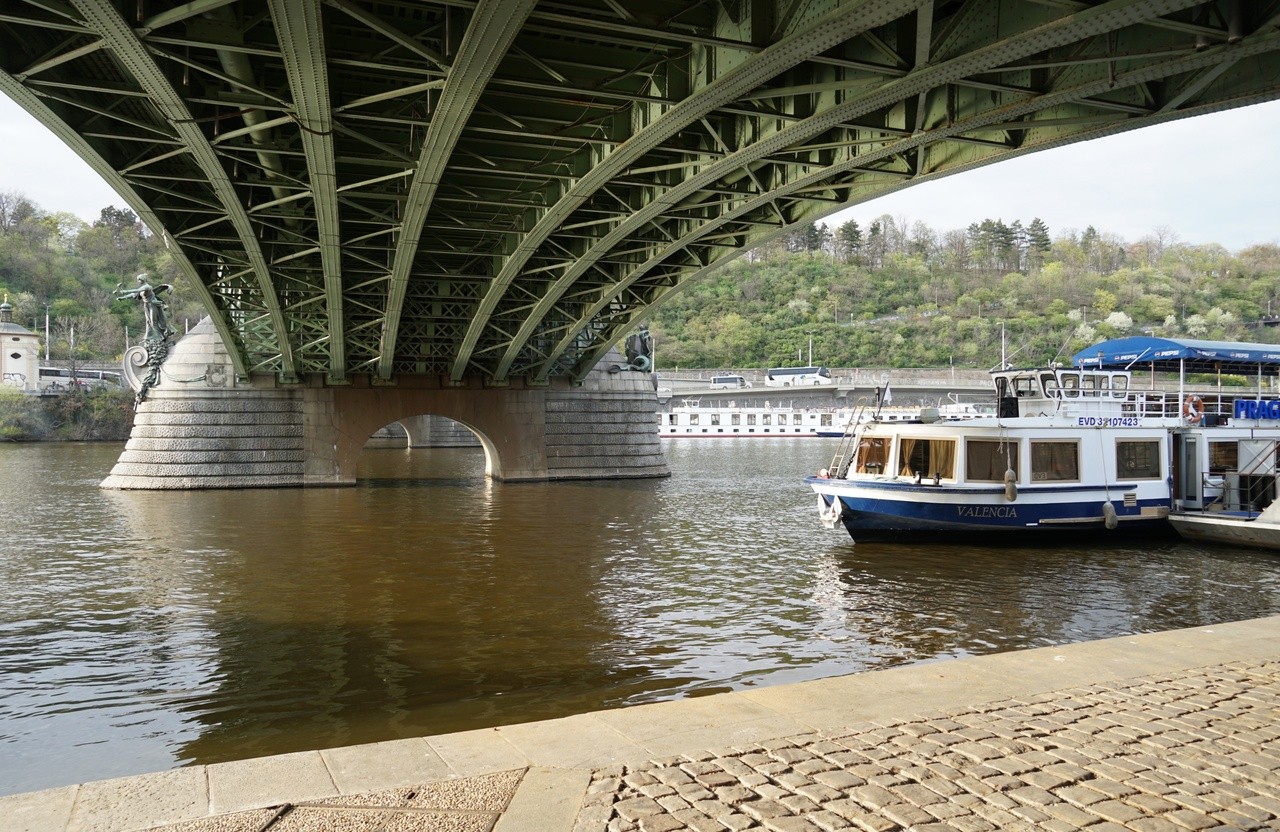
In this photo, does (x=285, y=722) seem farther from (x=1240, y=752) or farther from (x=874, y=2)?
(x=874, y=2)

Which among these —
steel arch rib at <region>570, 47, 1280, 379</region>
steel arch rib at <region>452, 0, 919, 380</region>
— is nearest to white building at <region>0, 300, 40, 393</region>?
steel arch rib at <region>452, 0, 919, 380</region>

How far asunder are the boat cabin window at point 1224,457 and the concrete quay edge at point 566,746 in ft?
54.0

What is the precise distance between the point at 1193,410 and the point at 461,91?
1953 cm

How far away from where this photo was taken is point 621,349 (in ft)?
136

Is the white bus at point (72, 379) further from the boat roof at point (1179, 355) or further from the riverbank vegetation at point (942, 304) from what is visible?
the boat roof at point (1179, 355)

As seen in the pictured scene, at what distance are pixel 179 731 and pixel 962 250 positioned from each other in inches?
6035

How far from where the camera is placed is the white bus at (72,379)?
78.1 meters

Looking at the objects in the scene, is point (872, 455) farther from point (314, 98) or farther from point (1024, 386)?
point (314, 98)

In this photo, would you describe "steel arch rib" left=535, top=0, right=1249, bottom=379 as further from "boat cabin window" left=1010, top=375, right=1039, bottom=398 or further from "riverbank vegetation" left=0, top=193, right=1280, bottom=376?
"riverbank vegetation" left=0, top=193, right=1280, bottom=376

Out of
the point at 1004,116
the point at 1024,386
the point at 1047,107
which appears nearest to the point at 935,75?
the point at 1004,116

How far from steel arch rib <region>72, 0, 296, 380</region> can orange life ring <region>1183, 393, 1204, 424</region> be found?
845 inches

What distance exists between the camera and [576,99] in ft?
53.1

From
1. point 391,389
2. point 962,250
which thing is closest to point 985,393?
point 962,250

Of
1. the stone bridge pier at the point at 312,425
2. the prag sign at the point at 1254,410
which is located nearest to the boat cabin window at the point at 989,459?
the prag sign at the point at 1254,410
